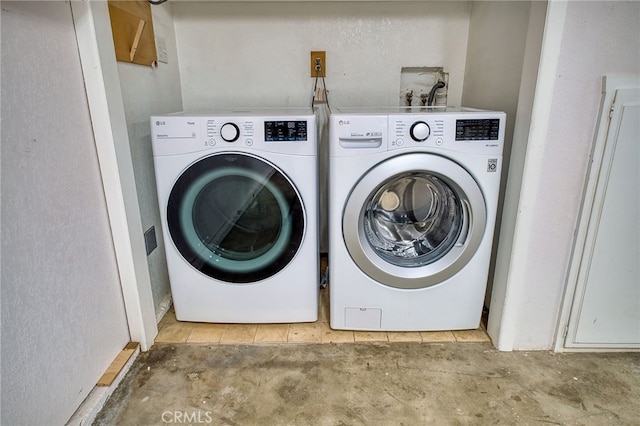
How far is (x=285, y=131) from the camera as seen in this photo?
1284 mm

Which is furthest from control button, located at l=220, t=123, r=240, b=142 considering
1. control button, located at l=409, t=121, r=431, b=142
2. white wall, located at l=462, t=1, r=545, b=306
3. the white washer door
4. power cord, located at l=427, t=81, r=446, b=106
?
power cord, located at l=427, t=81, r=446, b=106

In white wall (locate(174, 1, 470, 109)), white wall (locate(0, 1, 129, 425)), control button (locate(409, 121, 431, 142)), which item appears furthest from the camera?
white wall (locate(174, 1, 470, 109))

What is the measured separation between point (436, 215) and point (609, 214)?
1.84 feet

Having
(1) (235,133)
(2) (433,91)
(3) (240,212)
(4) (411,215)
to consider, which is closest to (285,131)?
(1) (235,133)

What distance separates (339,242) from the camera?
1.36 meters

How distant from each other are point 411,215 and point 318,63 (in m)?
0.94

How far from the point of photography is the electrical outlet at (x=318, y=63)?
1879 millimetres

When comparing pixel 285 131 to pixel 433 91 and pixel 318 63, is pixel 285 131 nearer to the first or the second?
pixel 318 63

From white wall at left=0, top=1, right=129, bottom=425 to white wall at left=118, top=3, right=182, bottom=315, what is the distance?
243 mm

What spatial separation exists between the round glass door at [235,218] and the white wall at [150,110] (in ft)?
0.69

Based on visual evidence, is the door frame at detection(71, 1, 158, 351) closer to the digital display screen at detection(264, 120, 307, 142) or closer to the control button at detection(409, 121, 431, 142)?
the digital display screen at detection(264, 120, 307, 142)

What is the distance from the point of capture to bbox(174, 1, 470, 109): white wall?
1.83 m

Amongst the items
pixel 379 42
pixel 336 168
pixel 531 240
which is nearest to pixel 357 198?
pixel 336 168

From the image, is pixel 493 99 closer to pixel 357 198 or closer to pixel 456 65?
pixel 456 65
